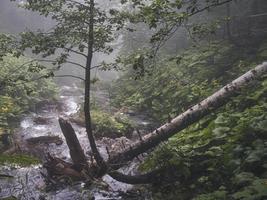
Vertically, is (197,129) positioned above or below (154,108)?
below

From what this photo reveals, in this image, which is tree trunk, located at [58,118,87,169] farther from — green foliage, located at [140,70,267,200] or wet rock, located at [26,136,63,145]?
wet rock, located at [26,136,63,145]

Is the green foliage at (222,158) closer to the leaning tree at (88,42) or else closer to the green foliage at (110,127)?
the leaning tree at (88,42)

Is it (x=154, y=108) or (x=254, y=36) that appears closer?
(x=154, y=108)

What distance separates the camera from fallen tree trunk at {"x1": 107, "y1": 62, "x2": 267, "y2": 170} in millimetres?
9086

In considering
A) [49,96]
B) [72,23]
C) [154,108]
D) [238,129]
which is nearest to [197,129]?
[238,129]

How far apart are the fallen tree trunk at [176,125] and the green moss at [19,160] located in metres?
2.35

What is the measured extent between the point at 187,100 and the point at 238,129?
6.03 meters

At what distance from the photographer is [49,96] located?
21.0m

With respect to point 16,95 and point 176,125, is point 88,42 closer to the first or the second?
point 176,125

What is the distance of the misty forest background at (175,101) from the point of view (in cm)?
654

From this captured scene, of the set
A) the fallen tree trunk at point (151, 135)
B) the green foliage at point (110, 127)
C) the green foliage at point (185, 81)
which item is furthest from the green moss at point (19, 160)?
the green foliage at point (185, 81)

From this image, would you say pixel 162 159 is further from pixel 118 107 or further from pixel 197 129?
pixel 118 107

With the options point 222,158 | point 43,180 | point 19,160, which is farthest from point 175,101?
point 222,158

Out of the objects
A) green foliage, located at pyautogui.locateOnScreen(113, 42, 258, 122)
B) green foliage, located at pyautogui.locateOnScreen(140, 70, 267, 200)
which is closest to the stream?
green foliage, located at pyautogui.locateOnScreen(140, 70, 267, 200)
